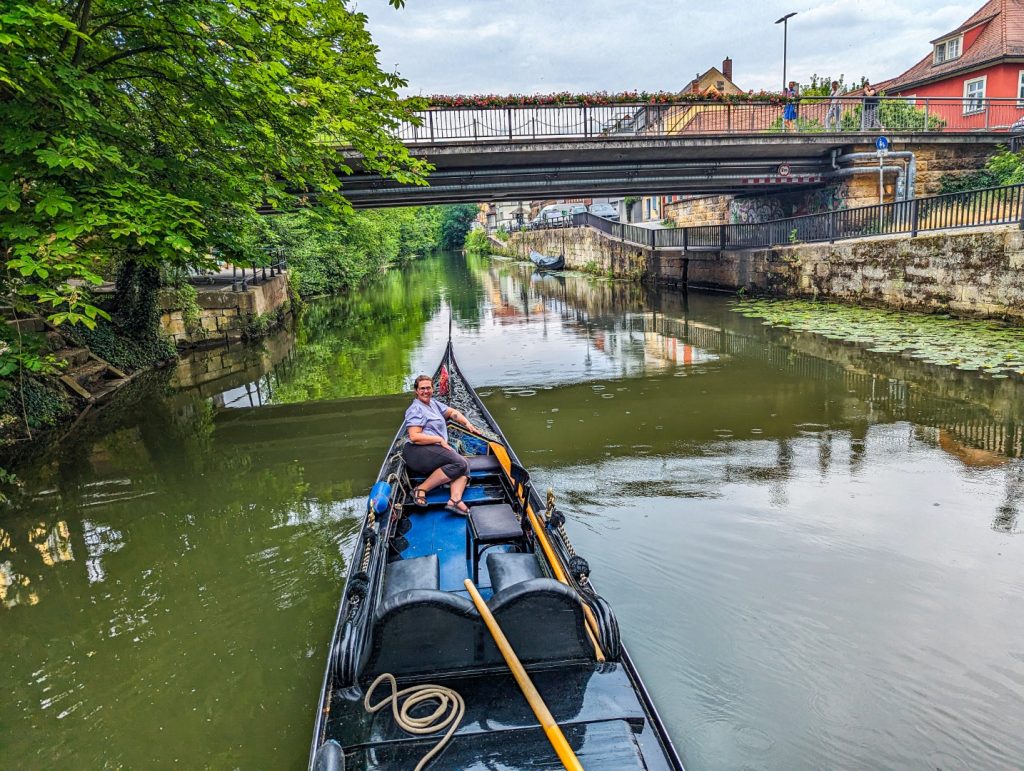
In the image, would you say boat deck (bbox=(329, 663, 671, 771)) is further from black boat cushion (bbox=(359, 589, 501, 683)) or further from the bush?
the bush

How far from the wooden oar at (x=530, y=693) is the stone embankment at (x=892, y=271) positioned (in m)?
12.9

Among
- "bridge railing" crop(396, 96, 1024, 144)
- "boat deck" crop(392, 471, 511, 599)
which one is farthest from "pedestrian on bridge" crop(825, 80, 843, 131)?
"boat deck" crop(392, 471, 511, 599)

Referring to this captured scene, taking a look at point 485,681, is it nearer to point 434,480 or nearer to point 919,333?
point 434,480

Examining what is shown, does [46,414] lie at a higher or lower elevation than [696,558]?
higher

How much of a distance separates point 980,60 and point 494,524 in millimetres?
32575

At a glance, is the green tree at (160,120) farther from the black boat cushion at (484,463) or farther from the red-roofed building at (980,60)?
the red-roofed building at (980,60)

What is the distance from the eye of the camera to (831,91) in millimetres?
21484

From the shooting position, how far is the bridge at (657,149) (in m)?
16.5

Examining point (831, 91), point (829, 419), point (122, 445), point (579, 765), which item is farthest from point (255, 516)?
point (831, 91)

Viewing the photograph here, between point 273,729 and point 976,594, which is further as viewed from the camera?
point 976,594

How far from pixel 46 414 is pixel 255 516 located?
5260mm

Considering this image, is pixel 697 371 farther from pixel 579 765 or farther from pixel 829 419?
pixel 579 765

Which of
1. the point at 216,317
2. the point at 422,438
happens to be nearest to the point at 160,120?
the point at 422,438

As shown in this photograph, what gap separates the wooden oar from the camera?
7.69ft
